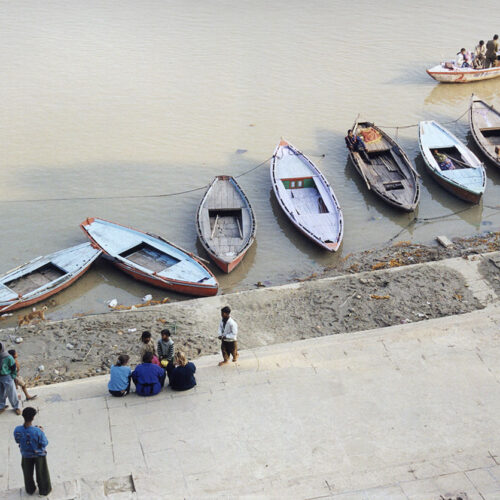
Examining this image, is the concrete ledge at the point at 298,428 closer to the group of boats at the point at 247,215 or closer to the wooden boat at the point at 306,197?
the group of boats at the point at 247,215

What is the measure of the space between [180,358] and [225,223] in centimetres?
743

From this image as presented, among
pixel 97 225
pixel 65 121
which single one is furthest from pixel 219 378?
pixel 65 121

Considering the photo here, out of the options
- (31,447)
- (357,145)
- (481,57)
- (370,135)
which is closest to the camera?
(31,447)

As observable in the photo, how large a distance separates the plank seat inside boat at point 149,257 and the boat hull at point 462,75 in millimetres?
15093

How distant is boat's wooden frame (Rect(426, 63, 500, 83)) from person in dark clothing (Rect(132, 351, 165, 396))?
19.6 metres

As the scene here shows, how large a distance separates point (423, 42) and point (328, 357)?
22987 millimetres

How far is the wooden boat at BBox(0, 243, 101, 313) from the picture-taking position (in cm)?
1401

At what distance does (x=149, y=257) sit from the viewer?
605 inches

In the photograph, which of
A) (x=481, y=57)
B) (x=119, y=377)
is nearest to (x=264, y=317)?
(x=119, y=377)

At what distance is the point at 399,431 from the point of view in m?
9.31

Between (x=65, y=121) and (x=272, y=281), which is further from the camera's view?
(x=65, y=121)

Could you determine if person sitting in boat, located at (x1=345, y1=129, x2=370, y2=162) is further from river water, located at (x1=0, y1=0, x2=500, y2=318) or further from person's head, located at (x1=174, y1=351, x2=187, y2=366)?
person's head, located at (x1=174, y1=351, x2=187, y2=366)

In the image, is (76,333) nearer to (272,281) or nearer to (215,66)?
(272,281)

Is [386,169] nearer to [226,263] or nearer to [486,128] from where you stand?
[486,128]
